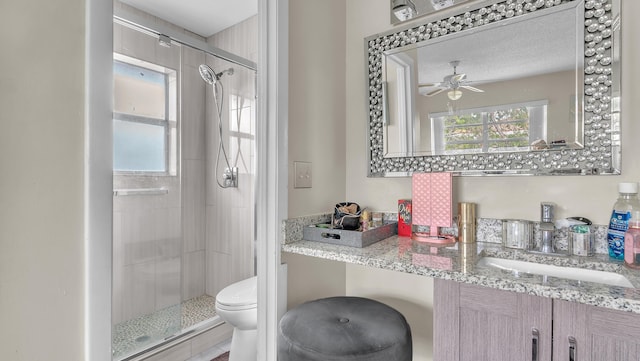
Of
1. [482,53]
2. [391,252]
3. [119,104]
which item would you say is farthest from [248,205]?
[482,53]

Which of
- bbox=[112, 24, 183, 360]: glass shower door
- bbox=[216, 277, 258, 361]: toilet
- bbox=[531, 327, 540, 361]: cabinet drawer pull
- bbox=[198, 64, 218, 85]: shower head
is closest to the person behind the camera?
bbox=[531, 327, 540, 361]: cabinet drawer pull

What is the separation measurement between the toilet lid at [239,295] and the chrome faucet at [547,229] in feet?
4.67

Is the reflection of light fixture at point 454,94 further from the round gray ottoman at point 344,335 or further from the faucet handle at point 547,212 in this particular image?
the round gray ottoman at point 344,335

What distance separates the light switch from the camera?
55.5 inches

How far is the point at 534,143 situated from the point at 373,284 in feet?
3.26

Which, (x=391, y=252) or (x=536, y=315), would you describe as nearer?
(x=536, y=315)

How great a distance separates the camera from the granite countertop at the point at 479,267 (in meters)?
0.75

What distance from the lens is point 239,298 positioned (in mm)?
1858

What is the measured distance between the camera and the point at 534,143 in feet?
3.90

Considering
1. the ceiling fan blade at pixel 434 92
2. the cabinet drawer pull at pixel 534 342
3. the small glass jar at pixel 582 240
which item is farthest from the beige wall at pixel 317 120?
the small glass jar at pixel 582 240

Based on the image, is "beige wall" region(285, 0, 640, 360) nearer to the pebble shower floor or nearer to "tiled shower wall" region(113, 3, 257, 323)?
"tiled shower wall" region(113, 3, 257, 323)

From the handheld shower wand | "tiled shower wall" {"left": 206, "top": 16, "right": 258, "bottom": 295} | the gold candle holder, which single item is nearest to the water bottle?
the gold candle holder

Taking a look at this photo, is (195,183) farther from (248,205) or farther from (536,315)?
(536,315)

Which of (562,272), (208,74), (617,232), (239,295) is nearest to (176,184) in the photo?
(208,74)
